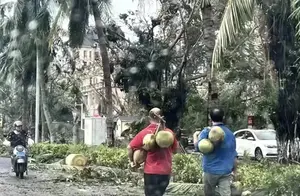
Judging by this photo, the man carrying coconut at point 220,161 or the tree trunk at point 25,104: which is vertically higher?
the tree trunk at point 25,104

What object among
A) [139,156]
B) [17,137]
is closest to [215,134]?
[139,156]

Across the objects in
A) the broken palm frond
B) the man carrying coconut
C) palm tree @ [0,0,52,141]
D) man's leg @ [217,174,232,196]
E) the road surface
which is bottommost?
the road surface

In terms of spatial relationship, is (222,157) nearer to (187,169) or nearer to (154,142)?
(154,142)

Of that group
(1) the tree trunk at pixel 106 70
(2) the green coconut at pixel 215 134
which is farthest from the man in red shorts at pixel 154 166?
(1) the tree trunk at pixel 106 70

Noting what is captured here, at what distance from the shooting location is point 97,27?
23.4 meters

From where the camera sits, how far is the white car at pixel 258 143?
2359 centimetres

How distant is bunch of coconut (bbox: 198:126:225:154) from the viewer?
733cm

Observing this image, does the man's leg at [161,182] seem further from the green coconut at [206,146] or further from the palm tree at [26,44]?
the palm tree at [26,44]

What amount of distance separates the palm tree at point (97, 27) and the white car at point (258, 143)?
5718 millimetres

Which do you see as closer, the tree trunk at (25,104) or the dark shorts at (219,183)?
the dark shorts at (219,183)

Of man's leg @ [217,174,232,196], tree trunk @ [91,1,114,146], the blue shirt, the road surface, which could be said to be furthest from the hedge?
the blue shirt

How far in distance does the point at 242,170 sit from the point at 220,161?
14.2ft

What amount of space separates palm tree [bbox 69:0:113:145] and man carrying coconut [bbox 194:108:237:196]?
15103mm

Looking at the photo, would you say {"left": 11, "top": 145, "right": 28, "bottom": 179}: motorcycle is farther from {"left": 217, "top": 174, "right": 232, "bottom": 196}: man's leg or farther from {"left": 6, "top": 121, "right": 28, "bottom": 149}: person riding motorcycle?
{"left": 217, "top": 174, "right": 232, "bottom": 196}: man's leg
